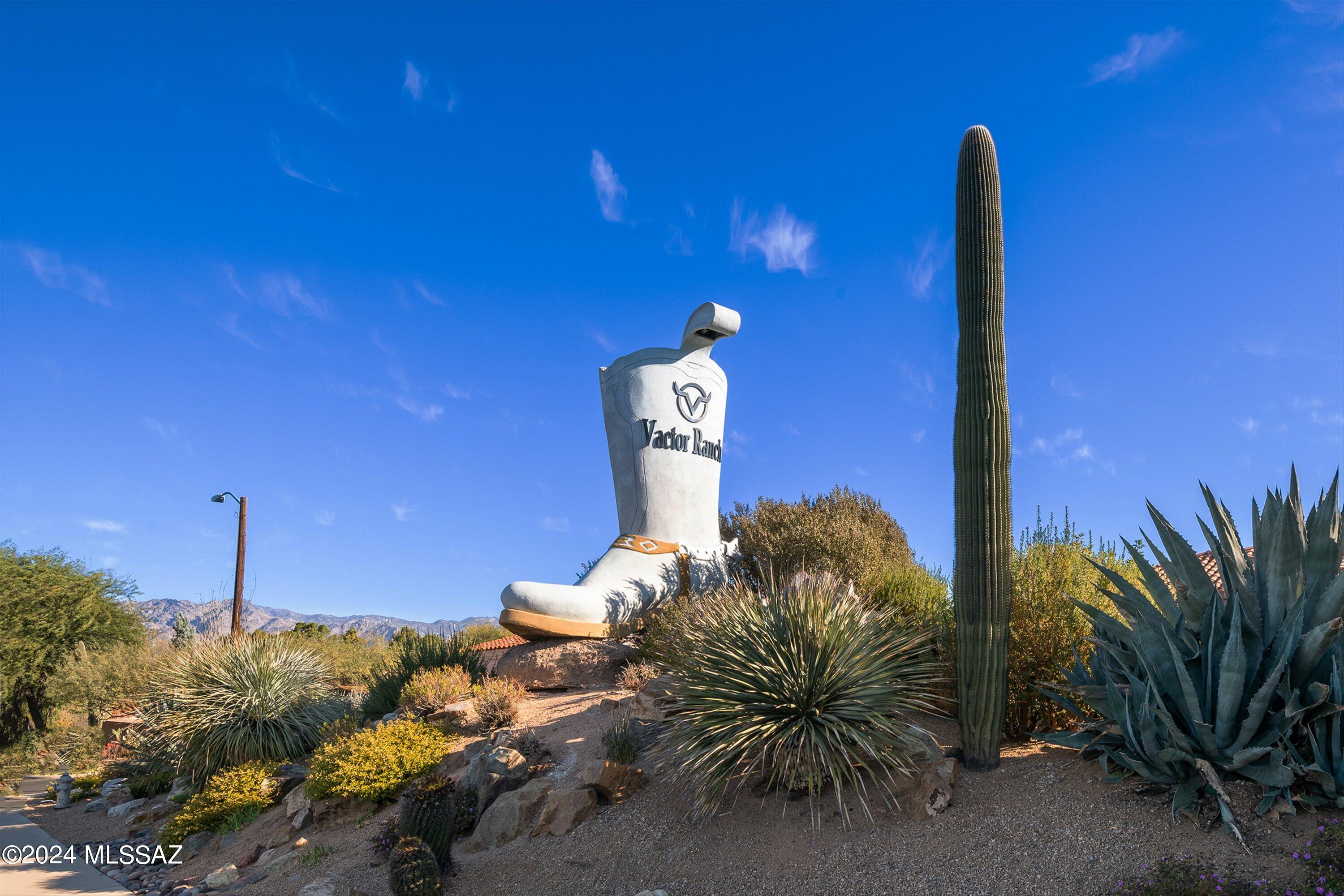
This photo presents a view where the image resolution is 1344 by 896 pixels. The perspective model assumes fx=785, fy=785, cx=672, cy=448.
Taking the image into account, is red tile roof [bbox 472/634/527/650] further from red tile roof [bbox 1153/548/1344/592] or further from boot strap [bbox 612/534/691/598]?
red tile roof [bbox 1153/548/1344/592]

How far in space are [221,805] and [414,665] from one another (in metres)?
2.83

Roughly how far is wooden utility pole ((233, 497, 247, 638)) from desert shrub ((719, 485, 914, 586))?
41.4 ft

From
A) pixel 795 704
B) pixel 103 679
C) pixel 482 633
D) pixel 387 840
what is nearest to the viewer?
pixel 795 704

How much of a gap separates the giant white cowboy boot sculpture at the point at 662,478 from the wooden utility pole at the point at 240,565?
11587 mm

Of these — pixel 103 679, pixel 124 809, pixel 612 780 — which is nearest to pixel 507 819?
pixel 612 780

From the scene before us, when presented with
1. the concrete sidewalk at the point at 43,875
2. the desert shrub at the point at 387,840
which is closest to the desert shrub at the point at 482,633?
the concrete sidewalk at the point at 43,875

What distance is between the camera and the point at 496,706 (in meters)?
8.93

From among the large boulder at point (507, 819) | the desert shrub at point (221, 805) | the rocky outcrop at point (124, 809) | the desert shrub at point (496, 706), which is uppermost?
the desert shrub at point (496, 706)

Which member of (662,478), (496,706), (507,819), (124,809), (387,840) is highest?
(662,478)

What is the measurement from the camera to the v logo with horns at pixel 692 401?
12695mm

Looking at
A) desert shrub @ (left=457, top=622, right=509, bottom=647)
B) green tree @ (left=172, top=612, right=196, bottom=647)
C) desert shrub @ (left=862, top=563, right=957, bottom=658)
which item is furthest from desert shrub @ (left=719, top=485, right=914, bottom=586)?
green tree @ (left=172, top=612, right=196, bottom=647)

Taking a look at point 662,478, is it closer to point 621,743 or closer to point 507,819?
point 621,743

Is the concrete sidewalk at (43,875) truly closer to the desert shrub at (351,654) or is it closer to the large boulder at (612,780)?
the desert shrub at (351,654)

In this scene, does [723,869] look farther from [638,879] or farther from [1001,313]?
[1001,313]
